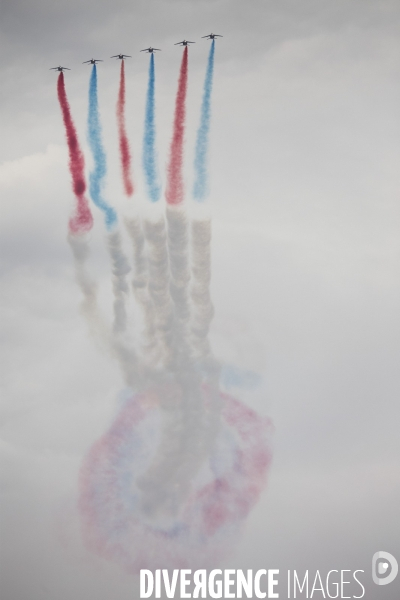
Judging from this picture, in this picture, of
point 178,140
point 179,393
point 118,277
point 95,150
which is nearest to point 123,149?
point 95,150

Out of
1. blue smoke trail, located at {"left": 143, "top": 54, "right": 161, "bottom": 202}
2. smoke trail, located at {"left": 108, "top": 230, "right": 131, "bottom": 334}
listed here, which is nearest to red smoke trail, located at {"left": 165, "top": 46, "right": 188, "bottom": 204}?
→ blue smoke trail, located at {"left": 143, "top": 54, "right": 161, "bottom": 202}

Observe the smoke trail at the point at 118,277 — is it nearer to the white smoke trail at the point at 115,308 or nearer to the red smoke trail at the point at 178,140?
the white smoke trail at the point at 115,308

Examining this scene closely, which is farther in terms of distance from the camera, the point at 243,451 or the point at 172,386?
the point at 243,451

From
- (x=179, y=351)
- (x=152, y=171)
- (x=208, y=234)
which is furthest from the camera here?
(x=179, y=351)

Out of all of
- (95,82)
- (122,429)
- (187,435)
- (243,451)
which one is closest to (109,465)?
(122,429)

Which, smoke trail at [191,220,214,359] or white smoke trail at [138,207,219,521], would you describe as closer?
smoke trail at [191,220,214,359]

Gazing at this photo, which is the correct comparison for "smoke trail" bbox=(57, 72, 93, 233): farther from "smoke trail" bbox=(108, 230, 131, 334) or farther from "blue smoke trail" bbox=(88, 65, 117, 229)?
"smoke trail" bbox=(108, 230, 131, 334)

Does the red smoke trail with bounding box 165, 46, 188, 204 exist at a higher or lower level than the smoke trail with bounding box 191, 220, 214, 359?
higher

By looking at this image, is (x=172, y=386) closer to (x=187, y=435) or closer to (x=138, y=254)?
(x=187, y=435)
